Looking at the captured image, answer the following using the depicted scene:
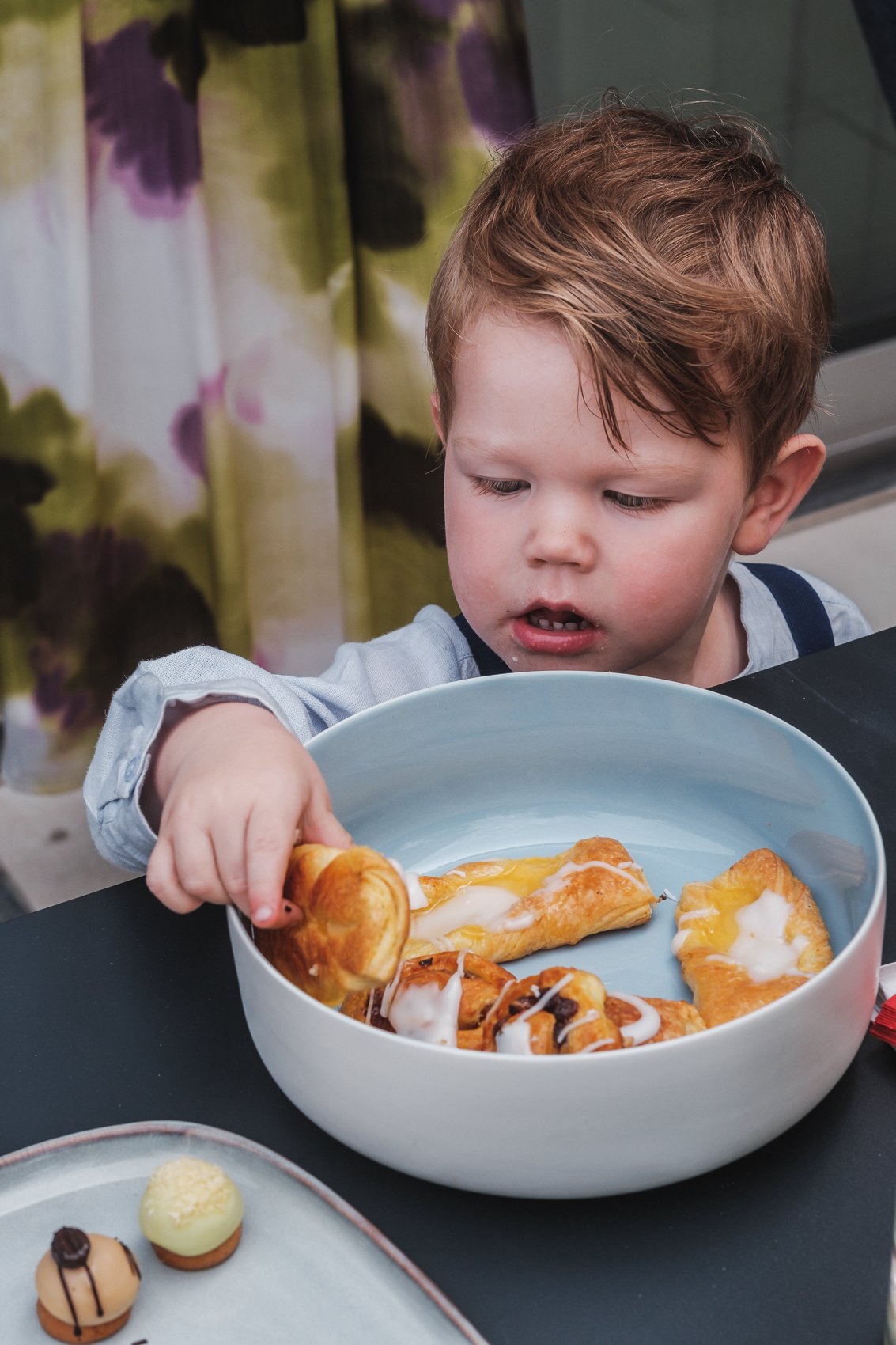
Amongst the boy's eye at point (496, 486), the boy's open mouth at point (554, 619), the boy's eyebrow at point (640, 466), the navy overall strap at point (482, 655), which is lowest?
the navy overall strap at point (482, 655)

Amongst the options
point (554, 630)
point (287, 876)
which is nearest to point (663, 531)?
point (554, 630)

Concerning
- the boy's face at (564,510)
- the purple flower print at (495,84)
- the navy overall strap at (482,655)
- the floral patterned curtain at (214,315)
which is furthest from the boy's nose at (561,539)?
the purple flower print at (495,84)

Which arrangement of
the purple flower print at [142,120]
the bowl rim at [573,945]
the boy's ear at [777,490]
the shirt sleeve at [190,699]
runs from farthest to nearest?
the purple flower print at [142,120], the boy's ear at [777,490], the shirt sleeve at [190,699], the bowl rim at [573,945]

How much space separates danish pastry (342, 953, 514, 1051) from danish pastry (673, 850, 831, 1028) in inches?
4.5

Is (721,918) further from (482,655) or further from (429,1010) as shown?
(482,655)

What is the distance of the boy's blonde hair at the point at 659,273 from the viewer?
103cm

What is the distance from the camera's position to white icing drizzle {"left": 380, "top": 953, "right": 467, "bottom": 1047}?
2.08ft

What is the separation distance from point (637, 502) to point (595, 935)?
42cm

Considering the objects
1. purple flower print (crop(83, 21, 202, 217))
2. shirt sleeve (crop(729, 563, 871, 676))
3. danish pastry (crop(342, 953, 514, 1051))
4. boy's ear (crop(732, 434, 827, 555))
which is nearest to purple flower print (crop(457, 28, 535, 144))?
purple flower print (crop(83, 21, 202, 217))

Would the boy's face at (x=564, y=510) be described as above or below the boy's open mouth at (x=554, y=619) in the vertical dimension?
above

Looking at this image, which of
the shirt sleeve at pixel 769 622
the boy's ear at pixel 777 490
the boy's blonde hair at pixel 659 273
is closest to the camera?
the boy's blonde hair at pixel 659 273

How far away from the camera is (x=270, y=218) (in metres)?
2.01

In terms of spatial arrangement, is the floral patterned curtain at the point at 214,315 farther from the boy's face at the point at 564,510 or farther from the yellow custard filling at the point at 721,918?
the yellow custard filling at the point at 721,918

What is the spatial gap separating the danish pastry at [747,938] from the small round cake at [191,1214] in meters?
0.24
